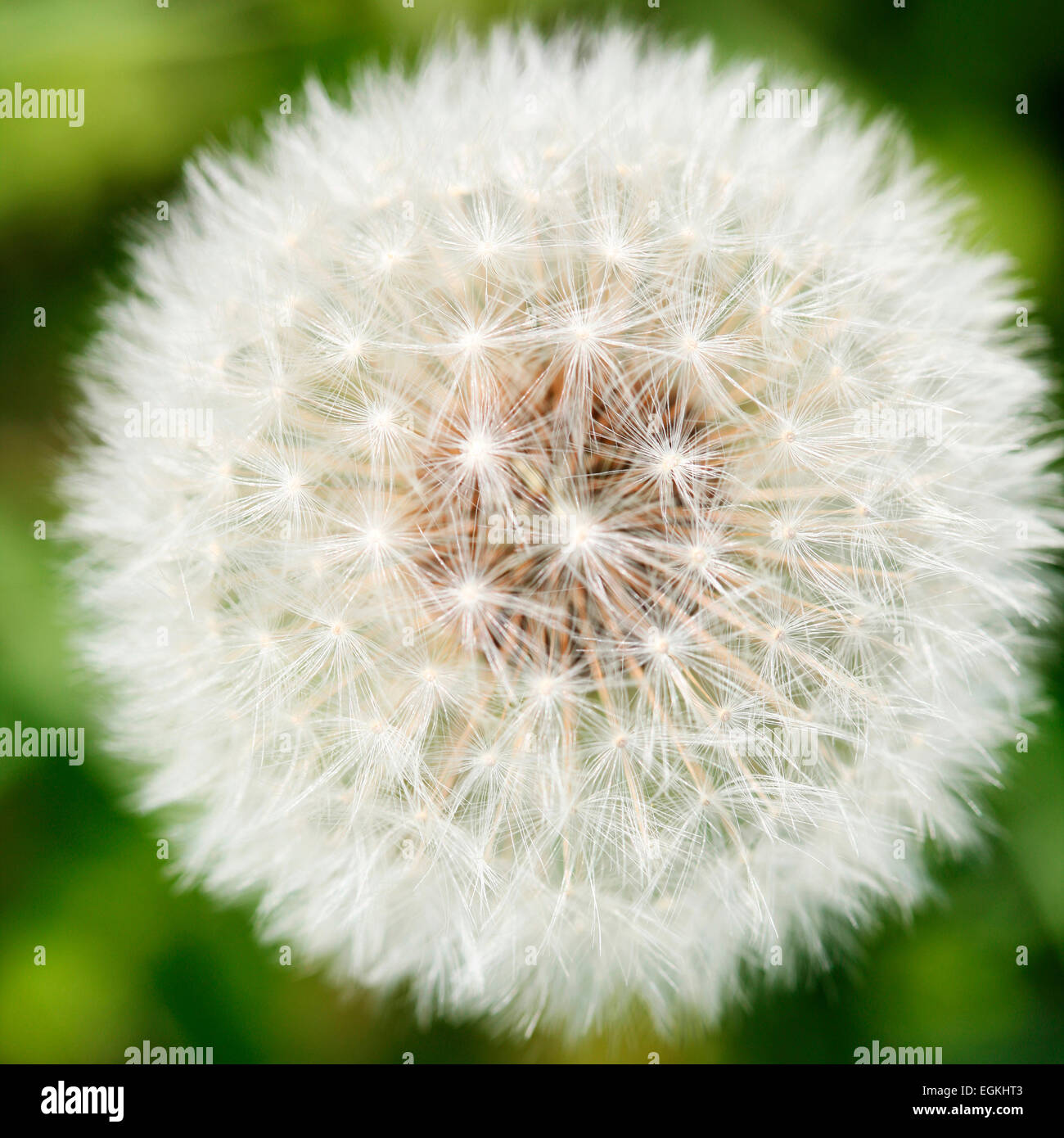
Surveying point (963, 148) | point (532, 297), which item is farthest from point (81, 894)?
point (963, 148)

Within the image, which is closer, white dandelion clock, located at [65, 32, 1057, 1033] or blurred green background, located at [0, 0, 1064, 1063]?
white dandelion clock, located at [65, 32, 1057, 1033]

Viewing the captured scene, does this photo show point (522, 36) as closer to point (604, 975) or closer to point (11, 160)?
point (11, 160)

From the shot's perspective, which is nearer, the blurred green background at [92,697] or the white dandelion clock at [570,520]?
the white dandelion clock at [570,520]
